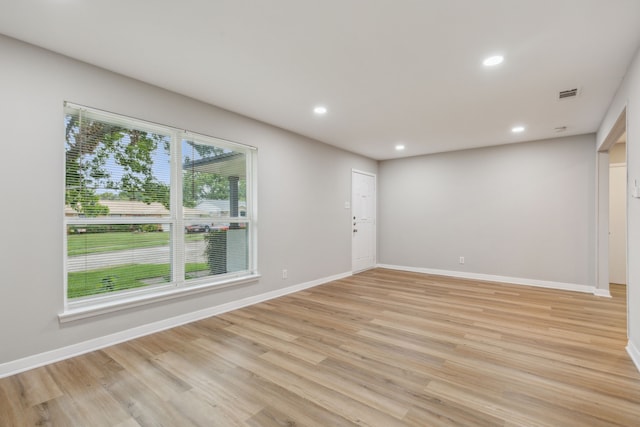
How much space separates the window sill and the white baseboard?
0.75ft

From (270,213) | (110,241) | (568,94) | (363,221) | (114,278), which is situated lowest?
(114,278)

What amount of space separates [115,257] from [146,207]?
56 centimetres

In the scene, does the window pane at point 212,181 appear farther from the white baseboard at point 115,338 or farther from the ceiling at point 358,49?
the white baseboard at point 115,338

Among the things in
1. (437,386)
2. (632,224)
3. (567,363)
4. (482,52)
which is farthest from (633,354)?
(482,52)

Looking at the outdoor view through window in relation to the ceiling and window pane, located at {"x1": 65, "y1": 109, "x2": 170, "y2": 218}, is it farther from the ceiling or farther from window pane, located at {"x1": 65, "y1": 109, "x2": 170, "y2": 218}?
the ceiling

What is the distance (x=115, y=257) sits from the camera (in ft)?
9.61

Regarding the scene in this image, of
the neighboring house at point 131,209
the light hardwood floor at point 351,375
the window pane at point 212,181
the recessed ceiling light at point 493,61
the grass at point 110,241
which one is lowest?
the light hardwood floor at point 351,375

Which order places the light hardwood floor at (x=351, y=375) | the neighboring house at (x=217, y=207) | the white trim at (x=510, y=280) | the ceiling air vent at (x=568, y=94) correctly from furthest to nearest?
1. the white trim at (x=510, y=280)
2. the neighboring house at (x=217, y=207)
3. the ceiling air vent at (x=568, y=94)
4. the light hardwood floor at (x=351, y=375)

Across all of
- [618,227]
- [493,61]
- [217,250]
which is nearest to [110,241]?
[217,250]

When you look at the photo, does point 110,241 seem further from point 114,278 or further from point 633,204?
point 633,204

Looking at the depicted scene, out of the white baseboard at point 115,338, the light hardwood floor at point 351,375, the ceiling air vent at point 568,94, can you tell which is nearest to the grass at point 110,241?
the white baseboard at point 115,338

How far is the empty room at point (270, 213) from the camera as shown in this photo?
1979 mm

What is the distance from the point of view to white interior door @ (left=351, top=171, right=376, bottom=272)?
6.23 meters

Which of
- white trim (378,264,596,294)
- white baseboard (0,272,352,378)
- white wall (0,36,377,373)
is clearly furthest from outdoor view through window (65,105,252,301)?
white trim (378,264,596,294)
